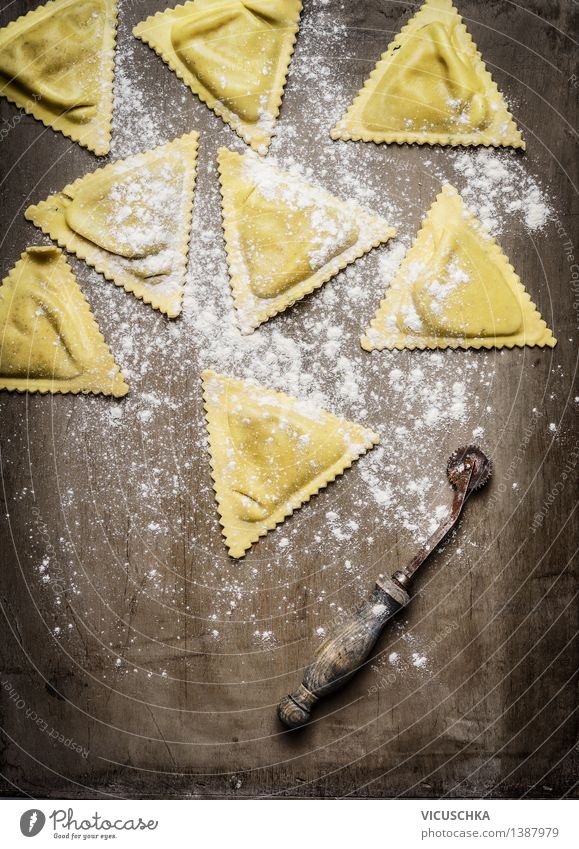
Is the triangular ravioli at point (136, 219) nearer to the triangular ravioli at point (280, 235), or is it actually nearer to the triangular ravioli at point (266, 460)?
the triangular ravioli at point (280, 235)

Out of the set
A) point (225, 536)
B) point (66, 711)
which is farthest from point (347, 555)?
point (66, 711)

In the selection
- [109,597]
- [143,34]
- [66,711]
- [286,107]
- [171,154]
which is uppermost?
[143,34]

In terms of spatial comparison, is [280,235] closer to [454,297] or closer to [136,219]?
[136,219]

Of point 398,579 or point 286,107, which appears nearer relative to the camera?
point 398,579

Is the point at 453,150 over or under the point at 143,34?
under

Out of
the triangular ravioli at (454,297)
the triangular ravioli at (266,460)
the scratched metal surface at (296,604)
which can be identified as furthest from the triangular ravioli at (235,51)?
the triangular ravioli at (266,460)

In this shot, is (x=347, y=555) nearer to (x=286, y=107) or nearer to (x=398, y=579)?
(x=398, y=579)

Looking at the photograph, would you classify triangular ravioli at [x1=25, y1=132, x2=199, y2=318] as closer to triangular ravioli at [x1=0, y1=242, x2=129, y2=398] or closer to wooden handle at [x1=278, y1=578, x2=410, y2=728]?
triangular ravioli at [x1=0, y1=242, x2=129, y2=398]
